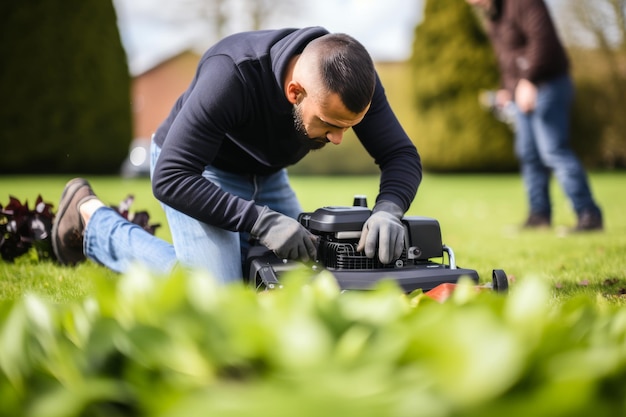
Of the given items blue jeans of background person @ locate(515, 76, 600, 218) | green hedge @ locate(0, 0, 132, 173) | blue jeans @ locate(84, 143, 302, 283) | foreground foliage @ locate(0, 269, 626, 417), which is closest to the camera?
foreground foliage @ locate(0, 269, 626, 417)

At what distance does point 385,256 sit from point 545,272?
1712 mm

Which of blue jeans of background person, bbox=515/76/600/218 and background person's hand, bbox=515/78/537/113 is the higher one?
background person's hand, bbox=515/78/537/113

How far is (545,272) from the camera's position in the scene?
11.4 ft

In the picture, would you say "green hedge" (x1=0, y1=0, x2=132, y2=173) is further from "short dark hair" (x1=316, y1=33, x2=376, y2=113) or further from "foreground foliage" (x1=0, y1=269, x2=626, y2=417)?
"foreground foliage" (x1=0, y1=269, x2=626, y2=417)

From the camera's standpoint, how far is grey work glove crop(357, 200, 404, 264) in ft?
6.77

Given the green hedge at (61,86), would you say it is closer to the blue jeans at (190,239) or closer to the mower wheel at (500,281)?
the blue jeans at (190,239)

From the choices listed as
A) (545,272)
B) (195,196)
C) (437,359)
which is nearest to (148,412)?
(437,359)

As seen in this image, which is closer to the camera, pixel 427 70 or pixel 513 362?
pixel 513 362

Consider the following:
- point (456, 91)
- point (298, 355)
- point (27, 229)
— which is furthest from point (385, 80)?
point (298, 355)

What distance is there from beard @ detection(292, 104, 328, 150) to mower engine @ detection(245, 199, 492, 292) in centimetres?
28

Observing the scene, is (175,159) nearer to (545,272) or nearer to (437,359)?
(437,359)

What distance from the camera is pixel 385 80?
810 inches

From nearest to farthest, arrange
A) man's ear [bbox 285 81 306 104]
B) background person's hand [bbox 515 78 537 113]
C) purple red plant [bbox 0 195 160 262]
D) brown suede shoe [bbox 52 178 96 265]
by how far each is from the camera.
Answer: man's ear [bbox 285 81 306 104] < brown suede shoe [bbox 52 178 96 265] < purple red plant [bbox 0 195 160 262] < background person's hand [bbox 515 78 537 113]

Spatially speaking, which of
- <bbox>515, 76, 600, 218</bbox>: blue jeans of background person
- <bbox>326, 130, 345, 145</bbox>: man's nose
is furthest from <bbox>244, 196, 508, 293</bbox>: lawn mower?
<bbox>515, 76, 600, 218</bbox>: blue jeans of background person
